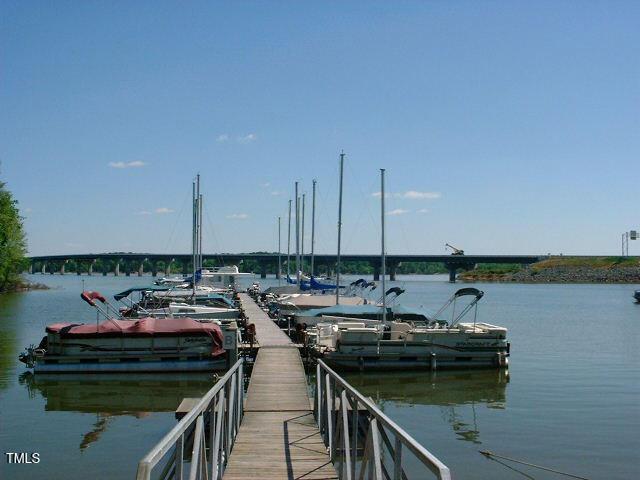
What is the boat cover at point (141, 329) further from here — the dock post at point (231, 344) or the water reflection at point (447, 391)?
the water reflection at point (447, 391)

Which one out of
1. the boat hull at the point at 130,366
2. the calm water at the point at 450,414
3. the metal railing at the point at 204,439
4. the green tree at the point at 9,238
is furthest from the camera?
the green tree at the point at 9,238

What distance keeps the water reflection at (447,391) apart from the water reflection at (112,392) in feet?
19.6

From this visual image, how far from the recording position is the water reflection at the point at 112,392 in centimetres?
2161

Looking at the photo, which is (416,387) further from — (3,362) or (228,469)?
(3,362)

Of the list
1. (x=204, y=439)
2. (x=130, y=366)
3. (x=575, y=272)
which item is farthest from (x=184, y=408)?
(x=575, y=272)

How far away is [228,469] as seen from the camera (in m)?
11.0

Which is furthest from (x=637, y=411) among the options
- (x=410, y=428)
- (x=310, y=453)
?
(x=310, y=453)

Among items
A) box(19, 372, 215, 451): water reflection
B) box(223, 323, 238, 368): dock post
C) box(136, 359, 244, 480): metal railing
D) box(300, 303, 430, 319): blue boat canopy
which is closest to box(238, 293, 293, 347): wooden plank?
box(223, 323, 238, 368): dock post

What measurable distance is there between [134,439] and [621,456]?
449 inches

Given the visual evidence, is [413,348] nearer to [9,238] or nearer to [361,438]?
[361,438]

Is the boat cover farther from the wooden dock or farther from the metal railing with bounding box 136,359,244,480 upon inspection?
the metal railing with bounding box 136,359,244,480

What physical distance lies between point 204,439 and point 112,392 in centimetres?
1512

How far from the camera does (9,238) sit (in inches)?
3430

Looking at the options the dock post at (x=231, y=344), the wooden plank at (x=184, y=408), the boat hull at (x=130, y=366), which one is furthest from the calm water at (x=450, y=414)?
the wooden plank at (x=184, y=408)
